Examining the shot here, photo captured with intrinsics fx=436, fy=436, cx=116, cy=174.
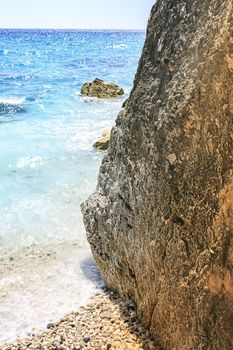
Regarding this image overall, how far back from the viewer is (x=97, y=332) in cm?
482

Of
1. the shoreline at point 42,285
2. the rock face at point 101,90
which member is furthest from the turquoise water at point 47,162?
the rock face at point 101,90

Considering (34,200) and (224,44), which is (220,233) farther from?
(34,200)

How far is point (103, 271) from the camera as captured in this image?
596cm

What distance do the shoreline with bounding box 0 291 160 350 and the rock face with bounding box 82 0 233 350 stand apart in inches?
7.9

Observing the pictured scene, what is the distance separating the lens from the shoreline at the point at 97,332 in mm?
4594

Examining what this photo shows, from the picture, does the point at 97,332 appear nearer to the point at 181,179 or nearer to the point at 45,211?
the point at 181,179

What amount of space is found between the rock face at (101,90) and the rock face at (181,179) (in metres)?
18.7

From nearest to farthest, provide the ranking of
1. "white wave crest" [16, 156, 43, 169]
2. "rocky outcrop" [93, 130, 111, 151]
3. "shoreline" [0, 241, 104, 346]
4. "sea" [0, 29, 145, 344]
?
"shoreline" [0, 241, 104, 346], "sea" [0, 29, 145, 344], "white wave crest" [16, 156, 43, 169], "rocky outcrop" [93, 130, 111, 151]

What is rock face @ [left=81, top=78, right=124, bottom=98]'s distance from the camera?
2353 centimetres

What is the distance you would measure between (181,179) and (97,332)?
215 centimetres

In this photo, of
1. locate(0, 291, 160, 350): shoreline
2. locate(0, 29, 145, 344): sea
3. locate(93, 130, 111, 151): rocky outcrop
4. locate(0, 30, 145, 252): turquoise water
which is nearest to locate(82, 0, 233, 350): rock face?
locate(0, 291, 160, 350): shoreline

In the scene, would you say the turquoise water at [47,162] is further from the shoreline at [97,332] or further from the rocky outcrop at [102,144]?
the shoreline at [97,332]

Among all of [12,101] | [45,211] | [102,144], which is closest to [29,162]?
[102,144]

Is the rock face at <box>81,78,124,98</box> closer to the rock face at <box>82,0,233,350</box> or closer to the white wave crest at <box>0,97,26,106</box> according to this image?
the white wave crest at <box>0,97,26,106</box>
